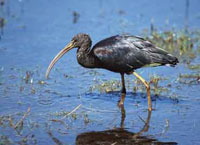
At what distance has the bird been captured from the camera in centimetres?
862

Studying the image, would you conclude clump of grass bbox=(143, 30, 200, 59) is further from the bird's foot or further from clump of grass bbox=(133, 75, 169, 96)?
the bird's foot

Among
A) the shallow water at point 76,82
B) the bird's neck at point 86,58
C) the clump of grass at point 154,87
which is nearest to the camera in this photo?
the shallow water at point 76,82

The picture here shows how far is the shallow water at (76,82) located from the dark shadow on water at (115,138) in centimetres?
4

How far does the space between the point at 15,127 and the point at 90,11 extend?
873 centimetres

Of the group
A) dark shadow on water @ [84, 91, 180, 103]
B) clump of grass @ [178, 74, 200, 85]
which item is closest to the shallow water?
dark shadow on water @ [84, 91, 180, 103]

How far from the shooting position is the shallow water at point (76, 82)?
752 cm

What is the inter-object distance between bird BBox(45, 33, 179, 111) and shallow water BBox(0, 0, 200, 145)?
584 mm

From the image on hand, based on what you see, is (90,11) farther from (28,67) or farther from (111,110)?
(111,110)

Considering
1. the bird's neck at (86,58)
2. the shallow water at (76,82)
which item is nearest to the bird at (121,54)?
the bird's neck at (86,58)

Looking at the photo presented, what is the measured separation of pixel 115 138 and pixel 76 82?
9.66 ft

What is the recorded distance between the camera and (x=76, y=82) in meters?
10.0

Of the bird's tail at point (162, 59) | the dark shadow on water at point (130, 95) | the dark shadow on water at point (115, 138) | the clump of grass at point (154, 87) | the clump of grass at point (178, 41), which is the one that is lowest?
the dark shadow on water at point (115, 138)

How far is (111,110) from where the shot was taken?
8523mm

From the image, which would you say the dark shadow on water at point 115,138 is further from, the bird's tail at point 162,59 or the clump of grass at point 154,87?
the clump of grass at point 154,87
